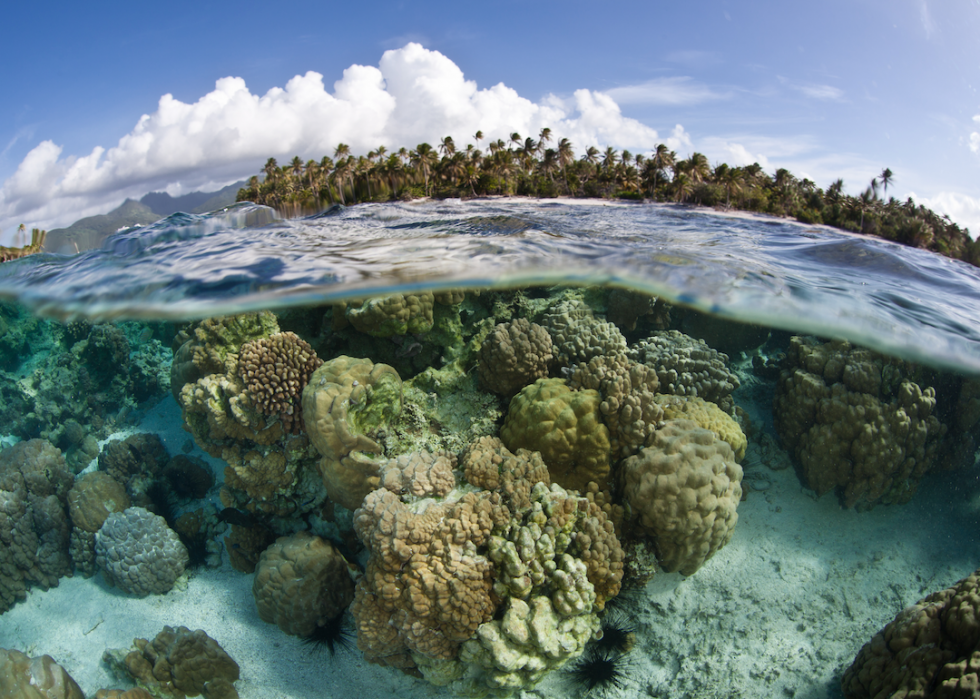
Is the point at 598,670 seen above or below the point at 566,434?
below

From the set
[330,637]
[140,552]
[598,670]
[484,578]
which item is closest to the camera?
[484,578]

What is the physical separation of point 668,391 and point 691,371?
0.51m

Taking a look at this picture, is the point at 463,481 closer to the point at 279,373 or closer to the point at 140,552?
the point at 279,373

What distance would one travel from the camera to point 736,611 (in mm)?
5461

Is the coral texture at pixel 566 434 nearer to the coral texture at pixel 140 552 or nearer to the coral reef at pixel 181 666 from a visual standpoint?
the coral reef at pixel 181 666

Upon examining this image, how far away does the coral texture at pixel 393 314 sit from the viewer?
6.16m

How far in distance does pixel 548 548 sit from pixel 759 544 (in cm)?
366

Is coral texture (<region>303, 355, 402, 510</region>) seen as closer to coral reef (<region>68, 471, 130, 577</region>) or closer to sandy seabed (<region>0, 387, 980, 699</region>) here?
sandy seabed (<region>0, 387, 980, 699</region>)

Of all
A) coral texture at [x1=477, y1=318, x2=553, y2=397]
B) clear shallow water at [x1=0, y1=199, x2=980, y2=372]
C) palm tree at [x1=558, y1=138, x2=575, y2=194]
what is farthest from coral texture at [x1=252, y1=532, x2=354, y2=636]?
palm tree at [x1=558, y1=138, x2=575, y2=194]

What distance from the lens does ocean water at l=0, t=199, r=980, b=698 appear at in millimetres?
5363

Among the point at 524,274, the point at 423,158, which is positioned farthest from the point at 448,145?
the point at 524,274

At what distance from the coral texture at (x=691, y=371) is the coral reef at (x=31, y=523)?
10142mm

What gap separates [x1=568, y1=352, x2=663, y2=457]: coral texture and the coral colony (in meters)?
0.03

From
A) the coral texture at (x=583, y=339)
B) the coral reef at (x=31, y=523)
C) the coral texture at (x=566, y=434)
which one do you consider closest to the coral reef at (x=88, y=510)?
the coral reef at (x=31, y=523)
